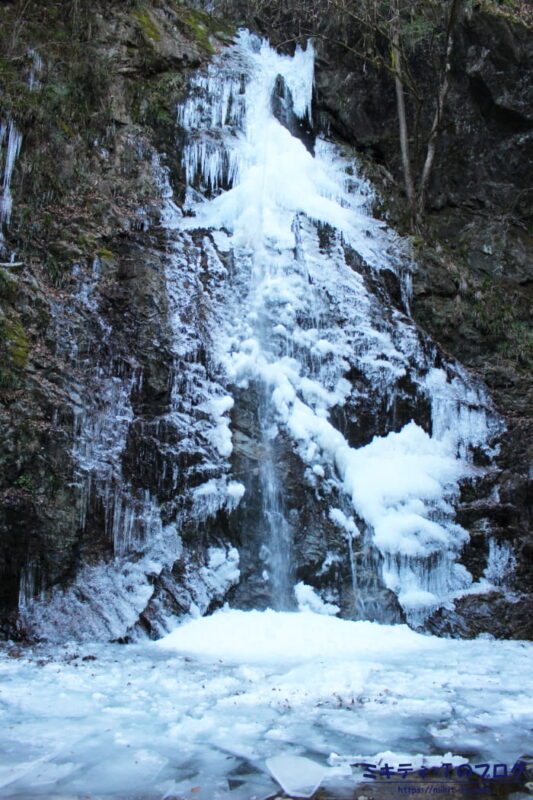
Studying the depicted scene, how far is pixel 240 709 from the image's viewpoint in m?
3.91

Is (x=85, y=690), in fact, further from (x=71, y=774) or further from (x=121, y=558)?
(x=121, y=558)

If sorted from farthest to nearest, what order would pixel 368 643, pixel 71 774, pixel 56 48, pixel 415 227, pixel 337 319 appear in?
pixel 415 227
pixel 56 48
pixel 337 319
pixel 368 643
pixel 71 774

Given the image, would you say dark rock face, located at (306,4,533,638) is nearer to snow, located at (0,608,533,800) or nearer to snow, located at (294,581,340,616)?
snow, located at (294,581,340,616)

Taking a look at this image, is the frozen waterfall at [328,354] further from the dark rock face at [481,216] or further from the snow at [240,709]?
the snow at [240,709]

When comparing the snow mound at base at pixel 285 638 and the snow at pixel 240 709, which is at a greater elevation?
the snow mound at base at pixel 285 638

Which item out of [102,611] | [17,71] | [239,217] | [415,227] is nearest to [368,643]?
[102,611]

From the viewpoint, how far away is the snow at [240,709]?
294cm

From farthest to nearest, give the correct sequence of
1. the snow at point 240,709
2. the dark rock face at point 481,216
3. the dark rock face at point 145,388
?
the dark rock face at point 481,216 → the dark rock face at point 145,388 → the snow at point 240,709

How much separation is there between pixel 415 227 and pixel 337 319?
351 cm

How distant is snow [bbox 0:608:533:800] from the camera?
9.64ft

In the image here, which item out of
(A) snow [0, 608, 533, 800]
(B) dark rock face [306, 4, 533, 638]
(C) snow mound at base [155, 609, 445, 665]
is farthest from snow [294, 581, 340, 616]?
(B) dark rock face [306, 4, 533, 638]

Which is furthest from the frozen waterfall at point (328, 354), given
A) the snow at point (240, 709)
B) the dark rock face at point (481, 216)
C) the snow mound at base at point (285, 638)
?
the snow at point (240, 709)

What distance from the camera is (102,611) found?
6.07m

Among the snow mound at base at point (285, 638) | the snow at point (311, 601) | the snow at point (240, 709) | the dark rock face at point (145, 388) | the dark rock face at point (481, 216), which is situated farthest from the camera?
the dark rock face at point (481, 216)
